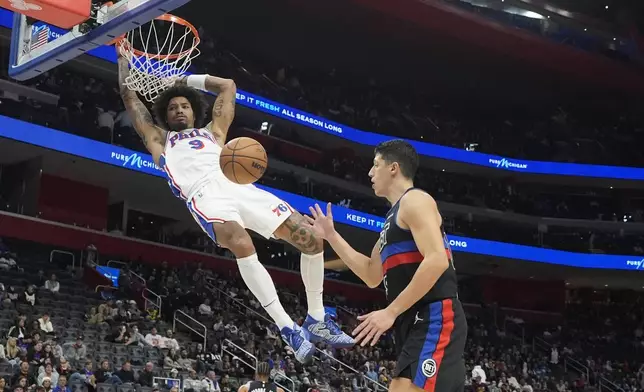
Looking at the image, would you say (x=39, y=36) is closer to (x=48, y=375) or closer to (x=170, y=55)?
(x=170, y=55)

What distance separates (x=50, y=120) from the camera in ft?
64.8

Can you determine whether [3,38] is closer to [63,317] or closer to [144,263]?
[144,263]

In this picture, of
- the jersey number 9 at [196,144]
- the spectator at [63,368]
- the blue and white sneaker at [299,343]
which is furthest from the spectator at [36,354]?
the blue and white sneaker at [299,343]

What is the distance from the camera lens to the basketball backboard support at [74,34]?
22.1ft

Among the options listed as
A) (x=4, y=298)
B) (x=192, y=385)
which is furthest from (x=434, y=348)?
(x=4, y=298)

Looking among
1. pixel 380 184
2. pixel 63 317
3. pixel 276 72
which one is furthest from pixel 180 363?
pixel 276 72

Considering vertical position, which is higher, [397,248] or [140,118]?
[140,118]

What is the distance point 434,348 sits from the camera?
452cm

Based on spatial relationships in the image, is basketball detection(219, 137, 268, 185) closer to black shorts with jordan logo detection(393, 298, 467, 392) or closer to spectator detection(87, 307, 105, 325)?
black shorts with jordan logo detection(393, 298, 467, 392)

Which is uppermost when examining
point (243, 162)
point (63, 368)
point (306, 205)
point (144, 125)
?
point (306, 205)

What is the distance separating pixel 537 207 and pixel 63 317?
800 inches

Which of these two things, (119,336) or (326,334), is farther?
(119,336)

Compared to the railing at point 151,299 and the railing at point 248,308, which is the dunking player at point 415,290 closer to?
the railing at point 248,308

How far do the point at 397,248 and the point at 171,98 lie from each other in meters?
2.88
